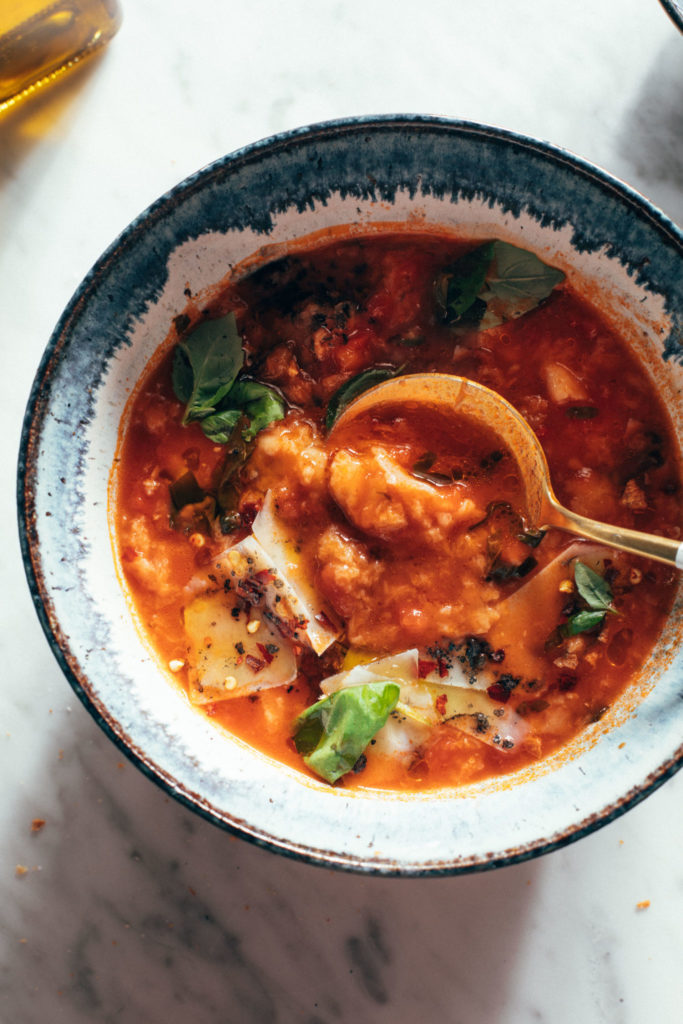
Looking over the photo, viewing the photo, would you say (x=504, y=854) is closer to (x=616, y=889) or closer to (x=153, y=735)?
(x=616, y=889)

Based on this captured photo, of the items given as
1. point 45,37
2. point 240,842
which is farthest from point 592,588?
point 45,37

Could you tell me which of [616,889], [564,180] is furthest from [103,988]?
[564,180]

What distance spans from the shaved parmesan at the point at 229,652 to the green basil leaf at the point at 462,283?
3.80 feet

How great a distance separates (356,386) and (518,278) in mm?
602

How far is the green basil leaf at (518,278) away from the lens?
2486 millimetres

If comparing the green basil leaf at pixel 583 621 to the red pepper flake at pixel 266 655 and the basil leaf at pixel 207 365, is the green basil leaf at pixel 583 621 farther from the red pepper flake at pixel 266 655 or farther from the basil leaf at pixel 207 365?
the basil leaf at pixel 207 365

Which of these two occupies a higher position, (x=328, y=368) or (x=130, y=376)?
(x=130, y=376)

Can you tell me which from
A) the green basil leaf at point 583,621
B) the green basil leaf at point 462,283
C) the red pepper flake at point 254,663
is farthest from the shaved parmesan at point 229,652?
the green basil leaf at point 462,283

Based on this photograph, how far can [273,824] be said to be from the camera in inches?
88.4

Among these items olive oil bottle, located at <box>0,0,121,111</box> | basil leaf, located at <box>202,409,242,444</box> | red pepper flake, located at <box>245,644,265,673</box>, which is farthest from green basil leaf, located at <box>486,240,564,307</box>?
olive oil bottle, located at <box>0,0,121,111</box>

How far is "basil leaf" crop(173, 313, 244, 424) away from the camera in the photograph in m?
2.56

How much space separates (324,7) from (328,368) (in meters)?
1.32

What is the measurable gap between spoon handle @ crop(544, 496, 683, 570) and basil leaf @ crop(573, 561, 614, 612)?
10 cm

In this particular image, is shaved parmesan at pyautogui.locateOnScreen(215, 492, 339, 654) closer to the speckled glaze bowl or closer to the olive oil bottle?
the speckled glaze bowl
